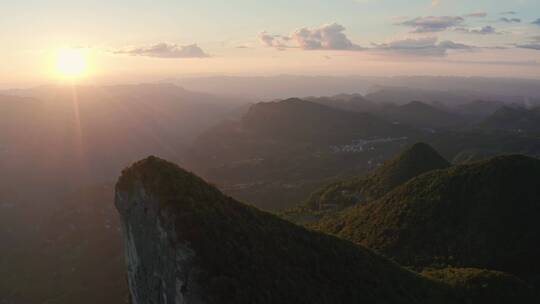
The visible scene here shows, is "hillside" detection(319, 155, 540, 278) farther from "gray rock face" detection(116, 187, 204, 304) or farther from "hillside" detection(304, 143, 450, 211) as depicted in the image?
"gray rock face" detection(116, 187, 204, 304)

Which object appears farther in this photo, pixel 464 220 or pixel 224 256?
pixel 464 220

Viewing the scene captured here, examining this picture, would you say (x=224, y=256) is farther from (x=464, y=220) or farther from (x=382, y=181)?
(x=382, y=181)

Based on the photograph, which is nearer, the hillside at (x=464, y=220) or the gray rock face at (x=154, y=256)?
the gray rock face at (x=154, y=256)

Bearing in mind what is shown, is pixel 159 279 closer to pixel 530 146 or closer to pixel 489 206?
pixel 489 206

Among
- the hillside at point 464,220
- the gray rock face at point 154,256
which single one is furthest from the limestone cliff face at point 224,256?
the hillside at point 464,220

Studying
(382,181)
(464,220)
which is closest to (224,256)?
(464,220)

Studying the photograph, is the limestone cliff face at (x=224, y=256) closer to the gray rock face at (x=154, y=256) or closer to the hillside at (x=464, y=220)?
the gray rock face at (x=154, y=256)

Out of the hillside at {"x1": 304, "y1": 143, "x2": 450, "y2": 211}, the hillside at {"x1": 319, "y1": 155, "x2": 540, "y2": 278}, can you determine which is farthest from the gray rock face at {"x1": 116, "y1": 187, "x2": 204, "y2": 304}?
the hillside at {"x1": 304, "y1": 143, "x2": 450, "y2": 211}
